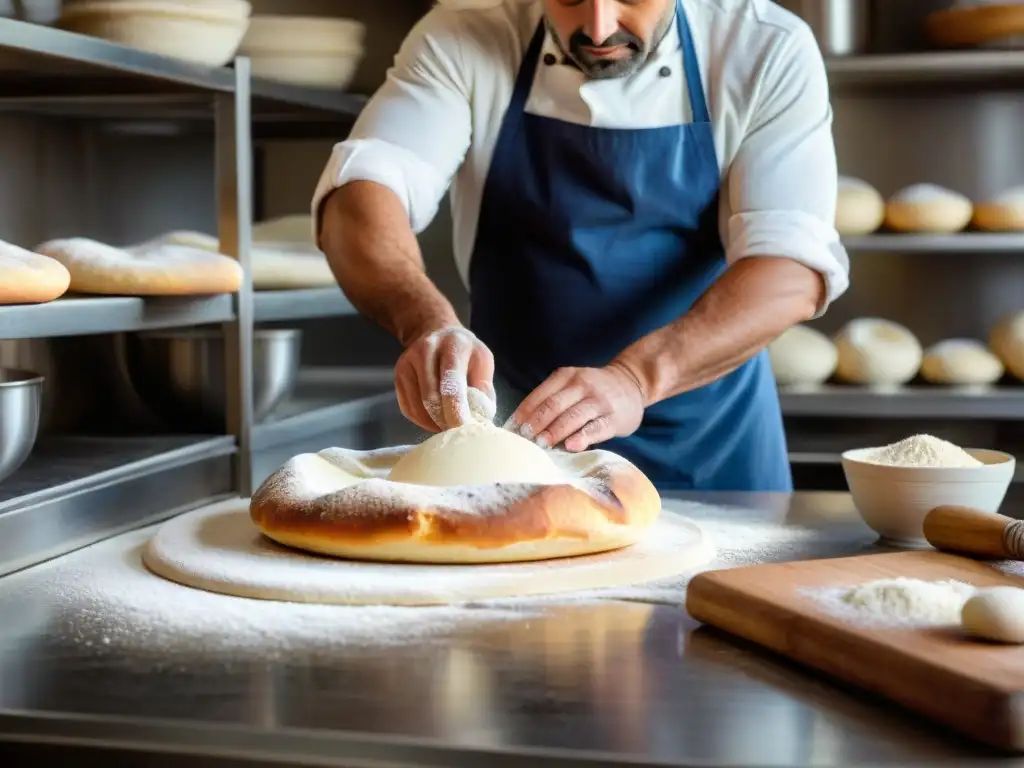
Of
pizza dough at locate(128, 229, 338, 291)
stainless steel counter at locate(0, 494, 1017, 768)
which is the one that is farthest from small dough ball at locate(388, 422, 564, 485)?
pizza dough at locate(128, 229, 338, 291)

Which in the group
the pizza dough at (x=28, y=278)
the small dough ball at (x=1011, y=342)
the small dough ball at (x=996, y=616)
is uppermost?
the pizza dough at (x=28, y=278)

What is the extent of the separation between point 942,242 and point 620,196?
1548 millimetres

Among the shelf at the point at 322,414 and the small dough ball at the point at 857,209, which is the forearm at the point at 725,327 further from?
the small dough ball at the point at 857,209

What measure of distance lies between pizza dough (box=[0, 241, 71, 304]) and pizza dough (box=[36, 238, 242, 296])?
0.70ft

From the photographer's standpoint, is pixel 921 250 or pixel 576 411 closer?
pixel 576 411

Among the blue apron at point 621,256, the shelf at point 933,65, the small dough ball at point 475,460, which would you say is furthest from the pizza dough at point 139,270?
the shelf at point 933,65

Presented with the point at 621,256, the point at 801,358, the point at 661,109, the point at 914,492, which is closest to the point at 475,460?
the point at 914,492

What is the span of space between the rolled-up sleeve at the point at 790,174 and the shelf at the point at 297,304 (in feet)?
2.85

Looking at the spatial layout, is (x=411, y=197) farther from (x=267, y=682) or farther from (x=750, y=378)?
(x=267, y=682)

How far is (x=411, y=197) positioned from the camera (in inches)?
78.6

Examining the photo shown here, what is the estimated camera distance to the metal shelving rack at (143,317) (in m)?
1.43

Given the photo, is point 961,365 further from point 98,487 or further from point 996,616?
point 996,616

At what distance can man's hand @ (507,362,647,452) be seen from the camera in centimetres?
152

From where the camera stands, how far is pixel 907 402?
3.24 meters
